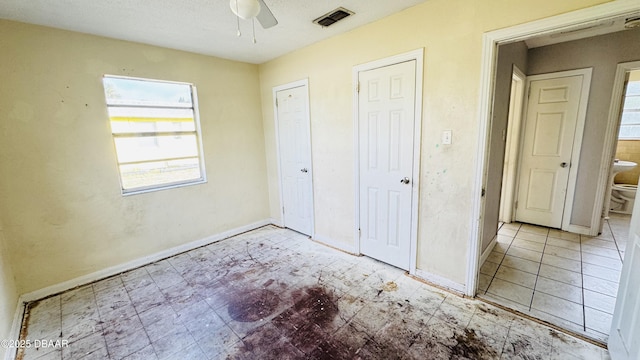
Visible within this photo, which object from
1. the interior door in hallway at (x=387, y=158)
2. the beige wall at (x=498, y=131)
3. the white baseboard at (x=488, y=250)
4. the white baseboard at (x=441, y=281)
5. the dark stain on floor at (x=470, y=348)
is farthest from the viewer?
the white baseboard at (x=488, y=250)

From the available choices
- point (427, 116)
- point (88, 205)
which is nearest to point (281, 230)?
point (88, 205)

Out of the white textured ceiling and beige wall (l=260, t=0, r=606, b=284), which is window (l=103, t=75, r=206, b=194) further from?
beige wall (l=260, t=0, r=606, b=284)

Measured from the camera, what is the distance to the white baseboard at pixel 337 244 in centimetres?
309

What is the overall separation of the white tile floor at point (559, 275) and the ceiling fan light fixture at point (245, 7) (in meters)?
2.81

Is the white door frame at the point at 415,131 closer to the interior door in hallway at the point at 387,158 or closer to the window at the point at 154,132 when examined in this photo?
the interior door in hallway at the point at 387,158

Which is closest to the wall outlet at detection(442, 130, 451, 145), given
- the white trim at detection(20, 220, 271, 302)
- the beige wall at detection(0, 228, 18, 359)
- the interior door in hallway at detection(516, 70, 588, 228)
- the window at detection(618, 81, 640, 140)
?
the interior door in hallway at detection(516, 70, 588, 228)

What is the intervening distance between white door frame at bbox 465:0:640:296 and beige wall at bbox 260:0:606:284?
39mm

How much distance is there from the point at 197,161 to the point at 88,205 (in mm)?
1215

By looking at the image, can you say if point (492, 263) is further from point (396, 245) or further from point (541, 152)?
point (541, 152)

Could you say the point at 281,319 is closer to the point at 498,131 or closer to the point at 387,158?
the point at 387,158

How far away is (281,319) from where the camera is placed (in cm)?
206

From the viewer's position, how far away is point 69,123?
247 cm

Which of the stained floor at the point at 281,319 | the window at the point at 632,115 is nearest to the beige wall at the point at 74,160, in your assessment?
the stained floor at the point at 281,319

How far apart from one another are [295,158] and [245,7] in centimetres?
236
